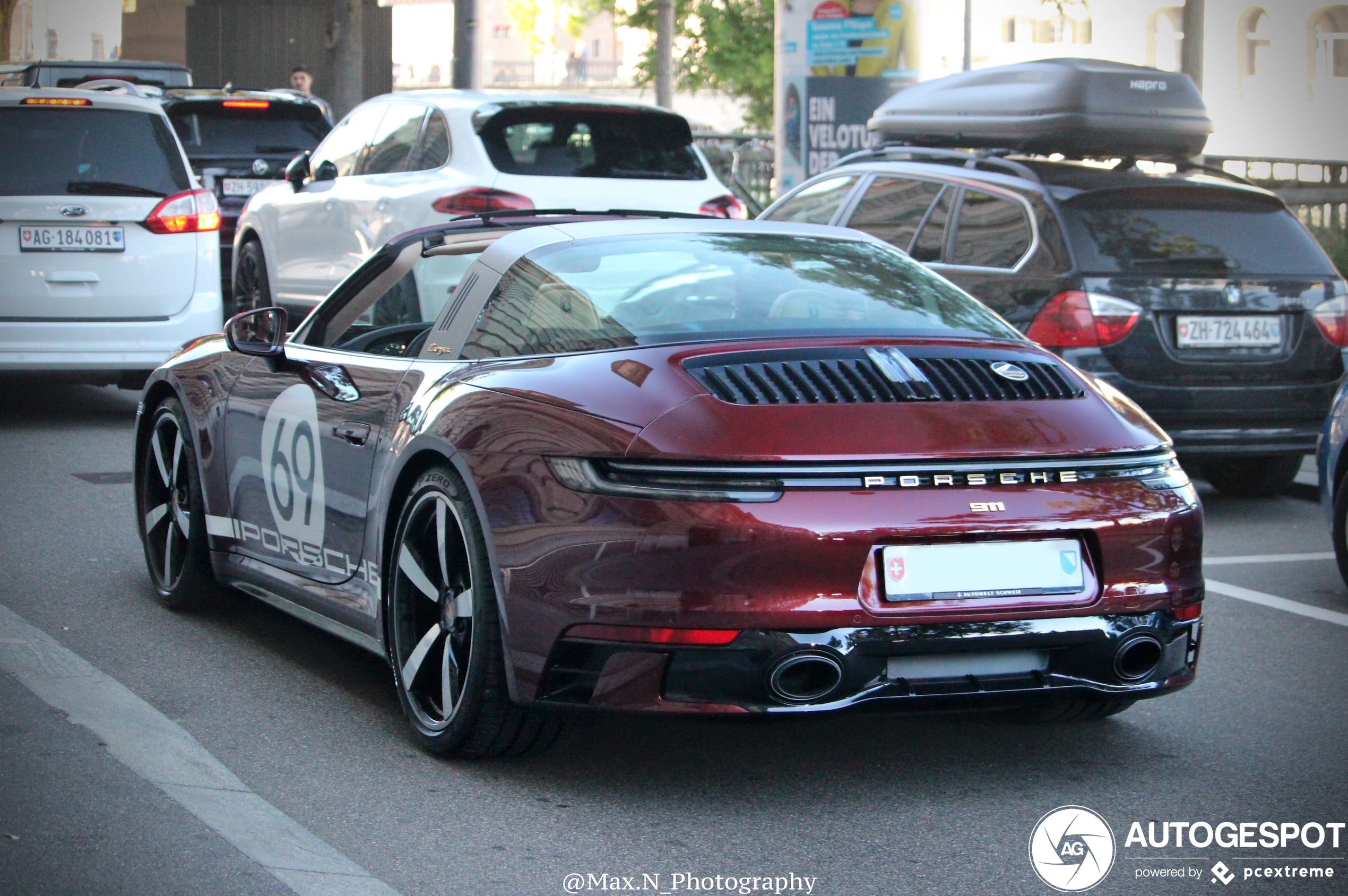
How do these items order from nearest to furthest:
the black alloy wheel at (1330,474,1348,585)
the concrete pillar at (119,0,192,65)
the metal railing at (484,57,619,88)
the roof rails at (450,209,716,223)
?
the roof rails at (450,209,716,223) → the black alloy wheel at (1330,474,1348,585) → the concrete pillar at (119,0,192,65) → the metal railing at (484,57,619,88)

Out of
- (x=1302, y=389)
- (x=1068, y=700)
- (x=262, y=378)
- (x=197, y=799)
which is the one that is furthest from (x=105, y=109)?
(x=1068, y=700)

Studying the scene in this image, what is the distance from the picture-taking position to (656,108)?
37.1 feet

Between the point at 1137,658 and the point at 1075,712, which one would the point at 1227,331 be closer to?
the point at 1075,712

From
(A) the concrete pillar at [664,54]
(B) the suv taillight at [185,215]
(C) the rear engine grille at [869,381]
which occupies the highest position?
(A) the concrete pillar at [664,54]

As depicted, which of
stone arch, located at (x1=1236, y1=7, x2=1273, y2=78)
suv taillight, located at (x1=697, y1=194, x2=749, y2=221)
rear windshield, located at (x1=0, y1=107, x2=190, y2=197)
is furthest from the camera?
stone arch, located at (x1=1236, y1=7, x2=1273, y2=78)

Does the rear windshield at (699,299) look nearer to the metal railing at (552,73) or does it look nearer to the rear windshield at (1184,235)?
the rear windshield at (1184,235)

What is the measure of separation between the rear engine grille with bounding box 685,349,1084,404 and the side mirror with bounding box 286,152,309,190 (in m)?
8.30

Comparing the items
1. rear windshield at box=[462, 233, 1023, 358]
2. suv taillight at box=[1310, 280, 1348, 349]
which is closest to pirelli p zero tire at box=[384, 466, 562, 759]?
rear windshield at box=[462, 233, 1023, 358]

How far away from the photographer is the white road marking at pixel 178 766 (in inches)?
Result: 146

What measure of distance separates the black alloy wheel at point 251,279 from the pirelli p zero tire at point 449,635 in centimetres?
846

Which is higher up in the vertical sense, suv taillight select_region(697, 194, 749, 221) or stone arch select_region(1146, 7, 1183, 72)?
stone arch select_region(1146, 7, 1183, 72)

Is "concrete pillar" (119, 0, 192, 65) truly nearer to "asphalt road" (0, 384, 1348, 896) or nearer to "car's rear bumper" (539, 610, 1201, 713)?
"asphalt road" (0, 384, 1348, 896)

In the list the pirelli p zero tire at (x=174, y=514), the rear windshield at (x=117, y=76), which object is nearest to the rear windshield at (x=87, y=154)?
the pirelli p zero tire at (x=174, y=514)

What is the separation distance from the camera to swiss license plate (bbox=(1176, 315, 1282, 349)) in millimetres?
8273
